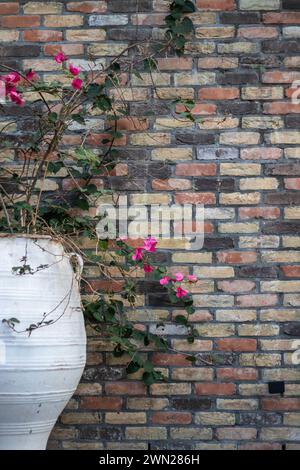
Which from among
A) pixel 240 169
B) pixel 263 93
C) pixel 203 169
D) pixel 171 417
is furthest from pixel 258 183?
pixel 171 417

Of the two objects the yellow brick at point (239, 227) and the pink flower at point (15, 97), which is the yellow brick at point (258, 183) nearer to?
the yellow brick at point (239, 227)

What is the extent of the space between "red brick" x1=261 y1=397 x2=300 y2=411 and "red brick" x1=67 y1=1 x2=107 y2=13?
156 cm

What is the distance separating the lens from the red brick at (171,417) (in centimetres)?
315

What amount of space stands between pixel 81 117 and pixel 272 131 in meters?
0.70

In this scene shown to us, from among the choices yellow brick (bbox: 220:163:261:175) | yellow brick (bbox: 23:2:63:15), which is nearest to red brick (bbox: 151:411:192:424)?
yellow brick (bbox: 220:163:261:175)

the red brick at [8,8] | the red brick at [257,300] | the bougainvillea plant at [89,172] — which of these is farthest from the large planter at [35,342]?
the red brick at [8,8]

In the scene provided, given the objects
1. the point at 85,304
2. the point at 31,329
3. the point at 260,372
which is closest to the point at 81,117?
the point at 85,304

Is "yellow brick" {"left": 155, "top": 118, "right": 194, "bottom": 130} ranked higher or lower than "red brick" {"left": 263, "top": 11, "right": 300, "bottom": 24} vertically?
lower

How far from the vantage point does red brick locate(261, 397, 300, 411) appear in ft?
10.3

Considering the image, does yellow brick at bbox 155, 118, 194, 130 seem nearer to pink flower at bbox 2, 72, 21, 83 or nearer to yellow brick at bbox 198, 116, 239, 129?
yellow brick at bbox 198, 116, 239, 129
